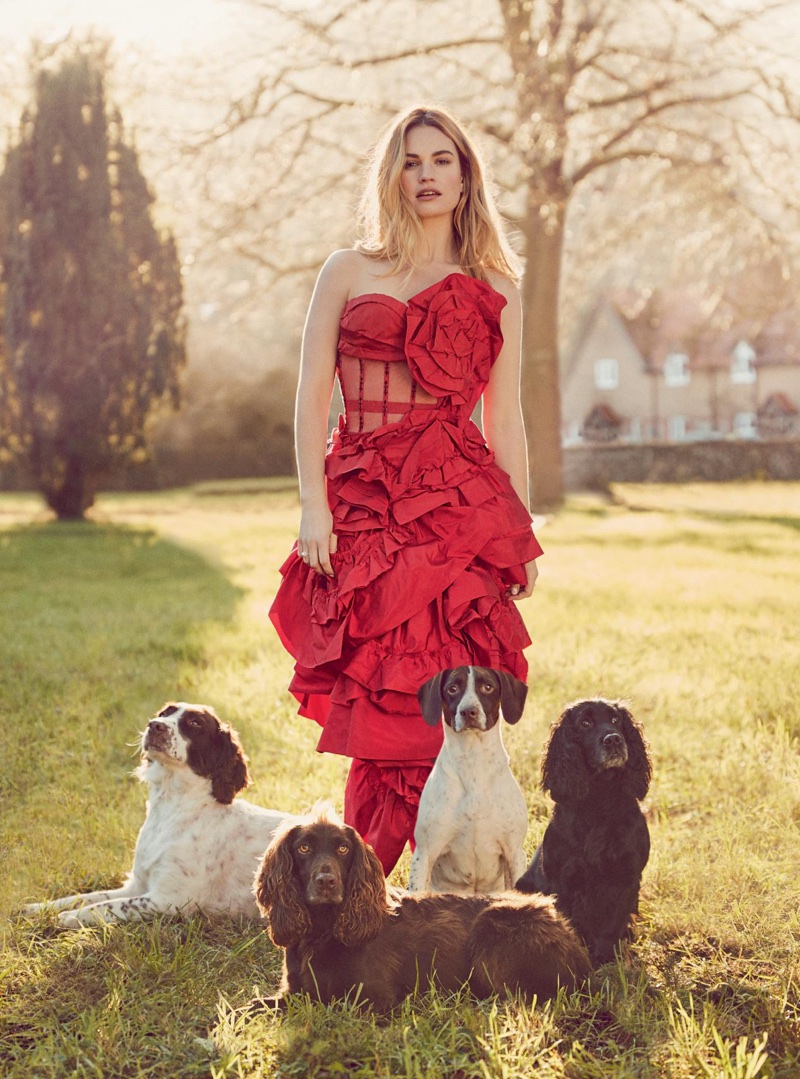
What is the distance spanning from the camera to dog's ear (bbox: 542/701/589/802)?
3.15 meters

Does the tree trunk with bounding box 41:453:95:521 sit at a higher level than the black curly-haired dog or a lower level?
higher

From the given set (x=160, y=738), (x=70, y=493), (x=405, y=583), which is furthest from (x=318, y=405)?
(x=70, y=493)

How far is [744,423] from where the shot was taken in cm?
4016

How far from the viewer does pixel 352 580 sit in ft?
11.6

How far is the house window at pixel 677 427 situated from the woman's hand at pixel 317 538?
3857 centimetres

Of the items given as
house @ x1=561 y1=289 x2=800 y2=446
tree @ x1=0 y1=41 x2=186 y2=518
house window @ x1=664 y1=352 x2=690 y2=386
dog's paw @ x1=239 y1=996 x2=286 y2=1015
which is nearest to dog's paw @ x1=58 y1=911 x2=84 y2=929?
dog's paw @ x1=239 y1=996 x2=286 y2=1015

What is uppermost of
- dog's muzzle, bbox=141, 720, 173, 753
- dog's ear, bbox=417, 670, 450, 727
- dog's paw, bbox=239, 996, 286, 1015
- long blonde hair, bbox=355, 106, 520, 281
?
long blonde hair, bbox=355, 106, 520, 281

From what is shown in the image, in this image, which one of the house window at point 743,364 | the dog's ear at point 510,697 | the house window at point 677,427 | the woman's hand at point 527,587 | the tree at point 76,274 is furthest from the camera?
the house window at point 677,427

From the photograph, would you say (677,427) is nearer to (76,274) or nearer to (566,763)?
(76,274)

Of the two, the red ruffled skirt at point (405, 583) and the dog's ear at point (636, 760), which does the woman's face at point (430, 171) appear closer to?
the red ruffled skirt at point (405, 583)

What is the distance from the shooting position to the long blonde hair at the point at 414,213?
11.8ft

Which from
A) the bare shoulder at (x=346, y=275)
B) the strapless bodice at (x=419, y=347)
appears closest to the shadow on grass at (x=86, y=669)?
the strapless bodice at (x=419, y=347)

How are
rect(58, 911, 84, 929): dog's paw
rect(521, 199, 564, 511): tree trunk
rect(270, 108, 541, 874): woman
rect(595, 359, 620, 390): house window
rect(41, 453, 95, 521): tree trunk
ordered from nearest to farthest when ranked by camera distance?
rect(58, 911, 84, 929): dog's paw < rect(270, 108, 541, 874): woman < rect(521, 199, 564, 511): tree trunk < rect(41, 453, 95, 521): tree trunk < rect(595, 359, 620, 390): house window

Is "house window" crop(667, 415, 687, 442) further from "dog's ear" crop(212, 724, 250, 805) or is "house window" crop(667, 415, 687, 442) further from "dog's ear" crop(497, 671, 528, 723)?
"dog's ear" crop(497, 671, 528, 723)
